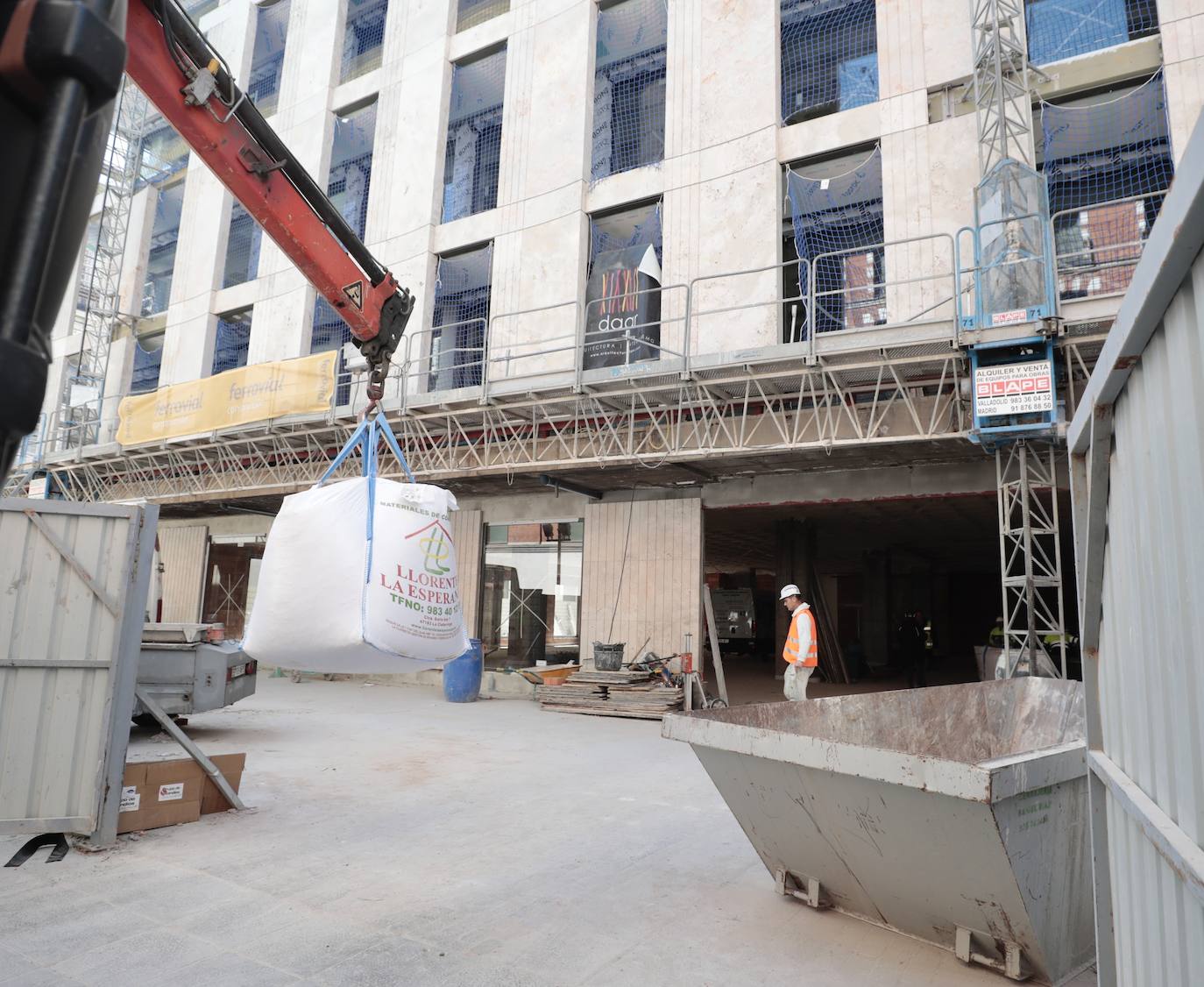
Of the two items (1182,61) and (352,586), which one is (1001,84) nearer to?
(1182,61)

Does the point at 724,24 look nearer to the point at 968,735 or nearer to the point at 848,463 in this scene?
the point at 848,463

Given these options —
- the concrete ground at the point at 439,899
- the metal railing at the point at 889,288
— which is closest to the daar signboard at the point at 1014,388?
the metal railing at the point at 889,288

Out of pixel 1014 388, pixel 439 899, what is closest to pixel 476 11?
pixel 1014 388

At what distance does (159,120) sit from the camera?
2594 centimetres

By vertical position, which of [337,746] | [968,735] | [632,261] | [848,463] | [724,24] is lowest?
[337,746]

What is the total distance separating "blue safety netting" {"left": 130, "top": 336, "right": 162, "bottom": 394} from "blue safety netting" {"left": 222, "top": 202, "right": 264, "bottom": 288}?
10.5ft

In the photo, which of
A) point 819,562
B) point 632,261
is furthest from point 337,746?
point 819,562

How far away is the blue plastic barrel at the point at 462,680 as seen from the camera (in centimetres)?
1441

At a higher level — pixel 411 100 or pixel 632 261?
pixel 411 100

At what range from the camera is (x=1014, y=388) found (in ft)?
32.3

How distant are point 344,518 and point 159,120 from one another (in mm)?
28230

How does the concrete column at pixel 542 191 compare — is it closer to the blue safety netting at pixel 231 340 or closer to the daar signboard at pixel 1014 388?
the daar signboard at pixel 1014 388

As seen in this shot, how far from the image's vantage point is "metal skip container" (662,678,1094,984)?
344cm

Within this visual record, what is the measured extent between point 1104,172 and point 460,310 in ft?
44.6
